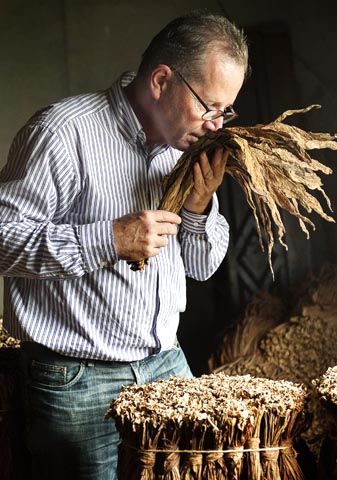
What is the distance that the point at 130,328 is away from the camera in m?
2.33

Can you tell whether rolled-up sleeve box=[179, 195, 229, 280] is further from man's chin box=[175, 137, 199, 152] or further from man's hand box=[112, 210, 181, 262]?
man's hand box=[112, 210, 181, 262]

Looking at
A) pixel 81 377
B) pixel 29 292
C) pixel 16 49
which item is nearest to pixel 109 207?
pixel 29 292

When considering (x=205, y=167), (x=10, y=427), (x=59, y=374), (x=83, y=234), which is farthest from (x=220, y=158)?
(x=10, y=427)

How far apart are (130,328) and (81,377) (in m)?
0.19

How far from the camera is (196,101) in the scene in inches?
91.6

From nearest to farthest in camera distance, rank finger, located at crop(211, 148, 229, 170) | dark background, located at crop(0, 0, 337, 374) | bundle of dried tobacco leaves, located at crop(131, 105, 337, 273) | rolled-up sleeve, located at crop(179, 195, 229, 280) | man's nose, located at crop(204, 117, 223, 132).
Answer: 1. bundle of dried tobacco leaves, located at crop(131, 105, 337, 273)
2. finger, located at crop(211, 148, 229, 170)
3. man's nose, located at crop(204, 117, 223, 132)
4. rolled-up sleeve, located at crop(179, 195, 229, 280)
5. dark background, located at crop(0, 0, 337, 374)

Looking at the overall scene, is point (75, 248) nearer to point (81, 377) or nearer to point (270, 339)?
point (81, 377)

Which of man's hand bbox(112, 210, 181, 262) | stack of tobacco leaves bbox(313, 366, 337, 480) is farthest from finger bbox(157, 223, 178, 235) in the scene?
stack of tobacco leaves bbox(313, 366, 337, 480)

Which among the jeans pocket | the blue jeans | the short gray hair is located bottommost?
the blue jeans

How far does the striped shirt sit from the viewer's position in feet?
7.14

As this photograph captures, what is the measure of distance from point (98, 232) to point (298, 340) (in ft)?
6.37

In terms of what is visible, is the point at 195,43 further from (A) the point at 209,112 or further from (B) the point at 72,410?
(B) the point at 72,410

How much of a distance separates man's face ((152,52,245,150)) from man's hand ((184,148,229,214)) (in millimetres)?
108

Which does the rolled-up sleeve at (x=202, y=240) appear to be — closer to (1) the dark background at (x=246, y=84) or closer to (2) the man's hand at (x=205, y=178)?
(2) the man's hand at (x=205, y=178)
